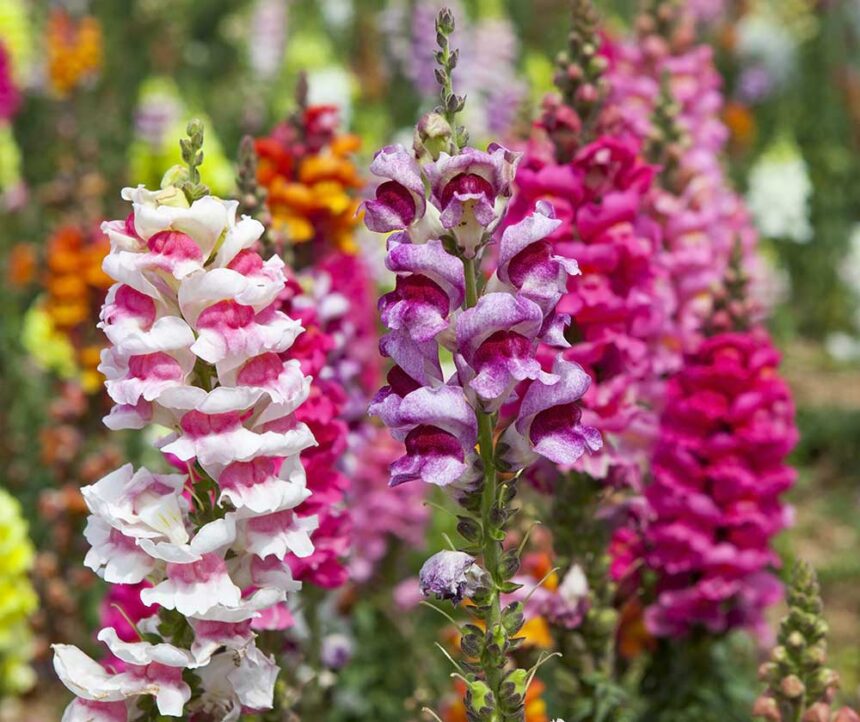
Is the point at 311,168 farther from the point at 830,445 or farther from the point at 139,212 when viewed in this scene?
the point at 830,445

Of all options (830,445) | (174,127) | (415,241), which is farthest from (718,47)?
(415,241)

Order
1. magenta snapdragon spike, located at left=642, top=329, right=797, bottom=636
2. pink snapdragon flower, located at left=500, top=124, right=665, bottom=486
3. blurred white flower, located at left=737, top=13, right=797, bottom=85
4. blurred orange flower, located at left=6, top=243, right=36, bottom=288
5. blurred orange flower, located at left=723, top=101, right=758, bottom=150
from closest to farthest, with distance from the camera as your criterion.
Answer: pink snapdragon flower, located at left=500, top=124, right=665, bottom=486, magenta snapdragon spike, located at left=642, top=329, right=797, bottom=636, blurred orange flower, located at left=6, top=243, right=36, bottom=288, blurred orange flower, located at left=723, top=101, right=758, bottom=150, blurred white flower, located at left=737, top=13, right=797, bottom=85

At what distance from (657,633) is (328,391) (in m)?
1.32

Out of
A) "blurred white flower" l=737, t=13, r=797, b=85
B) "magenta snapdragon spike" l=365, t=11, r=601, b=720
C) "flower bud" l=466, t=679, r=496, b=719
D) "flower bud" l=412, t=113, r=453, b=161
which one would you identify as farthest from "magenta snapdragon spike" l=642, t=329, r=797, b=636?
"blurred white flower" l=737, t=13, r=797, b=85

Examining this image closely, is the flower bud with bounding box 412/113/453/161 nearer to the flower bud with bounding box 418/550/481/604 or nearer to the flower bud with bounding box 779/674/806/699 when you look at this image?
the flower bud with bounding box 418/550/481/604

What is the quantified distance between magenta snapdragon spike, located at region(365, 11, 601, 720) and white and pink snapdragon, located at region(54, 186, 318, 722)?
237 mm

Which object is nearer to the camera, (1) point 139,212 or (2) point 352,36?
(1) point 139,212

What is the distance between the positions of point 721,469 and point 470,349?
1.47 meters

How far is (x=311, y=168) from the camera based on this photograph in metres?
4.15

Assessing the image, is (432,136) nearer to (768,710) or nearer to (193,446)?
(193,446)

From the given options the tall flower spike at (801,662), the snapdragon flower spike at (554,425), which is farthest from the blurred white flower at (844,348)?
the snapdragon flower spike at (554,425)

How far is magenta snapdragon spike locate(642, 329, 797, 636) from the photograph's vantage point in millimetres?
3775

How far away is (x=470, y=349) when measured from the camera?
2523mm

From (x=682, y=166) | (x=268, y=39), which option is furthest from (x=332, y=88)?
(x=682, y=166)
